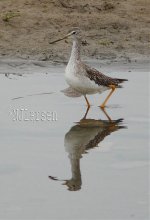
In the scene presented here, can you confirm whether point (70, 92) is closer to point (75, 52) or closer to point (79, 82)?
point (75, 52)

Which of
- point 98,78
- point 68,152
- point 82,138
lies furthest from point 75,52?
point 68,152

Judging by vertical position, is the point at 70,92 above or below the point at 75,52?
below

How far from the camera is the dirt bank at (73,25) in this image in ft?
47.8

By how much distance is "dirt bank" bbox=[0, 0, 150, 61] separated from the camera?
47.8 feet

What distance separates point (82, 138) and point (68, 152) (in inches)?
26.5

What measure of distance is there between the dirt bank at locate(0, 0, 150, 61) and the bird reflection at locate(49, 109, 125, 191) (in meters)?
3.58

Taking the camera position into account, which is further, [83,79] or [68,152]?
[83,79]

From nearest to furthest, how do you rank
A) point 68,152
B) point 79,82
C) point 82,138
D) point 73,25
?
point 68,152 → point 82,138 → point 79,82 → point 73,25

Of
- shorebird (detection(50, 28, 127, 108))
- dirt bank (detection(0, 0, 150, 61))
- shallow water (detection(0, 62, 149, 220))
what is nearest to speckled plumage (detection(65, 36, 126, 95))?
shorebird (detection(50, 28, 127, 108))

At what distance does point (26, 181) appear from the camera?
8.13 metres

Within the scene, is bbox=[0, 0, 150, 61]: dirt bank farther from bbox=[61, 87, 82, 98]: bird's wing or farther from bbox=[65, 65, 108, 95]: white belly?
bbox=[65, 65, 108, 95]: white belly

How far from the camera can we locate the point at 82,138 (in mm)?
9938

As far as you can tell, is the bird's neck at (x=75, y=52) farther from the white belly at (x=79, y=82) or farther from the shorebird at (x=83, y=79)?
the white belly at (x=79, y=82)

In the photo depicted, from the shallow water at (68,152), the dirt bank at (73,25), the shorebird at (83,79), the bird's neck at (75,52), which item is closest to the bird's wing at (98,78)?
the shorebird at (83,79)
